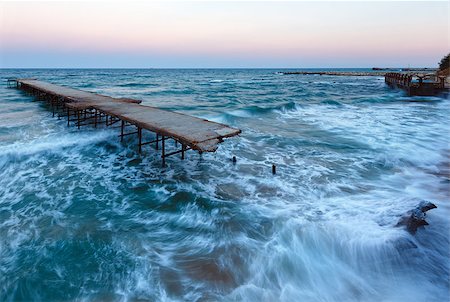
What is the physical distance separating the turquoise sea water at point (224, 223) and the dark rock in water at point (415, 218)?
0.22 m

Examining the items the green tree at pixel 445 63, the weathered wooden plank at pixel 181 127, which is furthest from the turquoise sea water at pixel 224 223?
the green tree at pixel 445 63

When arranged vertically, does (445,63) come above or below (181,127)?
above

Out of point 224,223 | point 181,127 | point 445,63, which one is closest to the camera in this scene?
point 224,223

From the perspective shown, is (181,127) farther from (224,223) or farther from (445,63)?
(445,63)

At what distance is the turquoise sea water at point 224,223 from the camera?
5.44 meters

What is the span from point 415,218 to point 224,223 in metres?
4.84

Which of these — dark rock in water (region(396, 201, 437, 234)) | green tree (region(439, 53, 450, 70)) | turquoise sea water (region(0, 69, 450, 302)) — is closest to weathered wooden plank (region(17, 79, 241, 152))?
turquoise sea water (region(0, 69, 450, 302))

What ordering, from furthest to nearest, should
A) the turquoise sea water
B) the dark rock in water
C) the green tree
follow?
the green tree < the dark rock in water < the turquoise sea water

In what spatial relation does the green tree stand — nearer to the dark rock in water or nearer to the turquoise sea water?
the turquoise sea water

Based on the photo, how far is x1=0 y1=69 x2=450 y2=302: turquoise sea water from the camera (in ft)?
17.9

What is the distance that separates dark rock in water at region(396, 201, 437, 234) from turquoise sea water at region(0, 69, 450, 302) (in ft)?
0.72

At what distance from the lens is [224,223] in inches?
292

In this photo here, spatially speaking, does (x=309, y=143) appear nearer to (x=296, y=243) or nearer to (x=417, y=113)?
(x=296, y=243)

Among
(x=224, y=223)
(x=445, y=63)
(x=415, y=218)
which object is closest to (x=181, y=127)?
(x=224, y=223)
